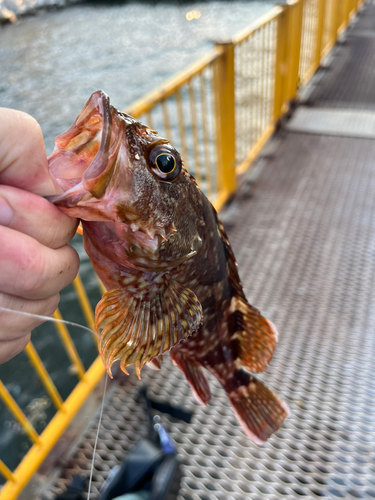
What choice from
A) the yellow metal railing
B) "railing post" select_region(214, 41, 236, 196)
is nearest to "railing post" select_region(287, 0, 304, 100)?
the yellow metal railing

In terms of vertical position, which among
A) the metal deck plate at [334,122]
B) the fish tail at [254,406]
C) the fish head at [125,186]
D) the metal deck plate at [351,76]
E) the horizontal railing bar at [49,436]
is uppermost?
the fish head at [125,186]

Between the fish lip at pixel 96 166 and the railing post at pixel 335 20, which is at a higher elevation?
the fish lip at pixel 96 166

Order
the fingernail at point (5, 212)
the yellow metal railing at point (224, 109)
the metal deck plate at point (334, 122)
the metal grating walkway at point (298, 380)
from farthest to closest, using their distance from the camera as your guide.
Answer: the metal deck plate at point (334, 122), the yellow metal railing at point (224, 109), the metal grating walkway at point (298, 380), the fingernail at point (5, 212)

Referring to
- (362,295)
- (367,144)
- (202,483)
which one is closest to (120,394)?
(202,483)

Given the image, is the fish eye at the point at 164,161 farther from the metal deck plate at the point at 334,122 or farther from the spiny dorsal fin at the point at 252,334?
the metal deck plate at the point at 334,122

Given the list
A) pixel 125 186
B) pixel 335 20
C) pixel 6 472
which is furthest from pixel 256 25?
pixel 335 20

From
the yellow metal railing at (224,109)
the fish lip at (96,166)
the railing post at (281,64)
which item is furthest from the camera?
the railing post at (281,64)

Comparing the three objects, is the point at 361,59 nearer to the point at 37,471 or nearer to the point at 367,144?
the point at 367,144

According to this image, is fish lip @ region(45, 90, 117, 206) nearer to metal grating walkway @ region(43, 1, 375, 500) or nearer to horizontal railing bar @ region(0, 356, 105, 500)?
metal grating walkway @ region(43, 1, 375, 500)

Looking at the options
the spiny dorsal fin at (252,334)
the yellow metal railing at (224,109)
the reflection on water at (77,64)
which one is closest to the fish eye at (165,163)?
the spiny dorsal fin at (252,334)

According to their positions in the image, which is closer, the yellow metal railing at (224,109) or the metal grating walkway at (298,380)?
the metal grating walkway at (298,380)
